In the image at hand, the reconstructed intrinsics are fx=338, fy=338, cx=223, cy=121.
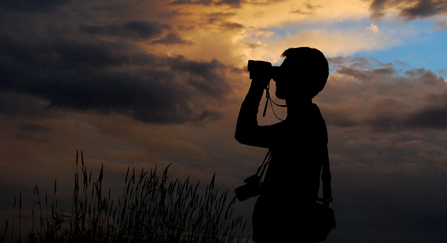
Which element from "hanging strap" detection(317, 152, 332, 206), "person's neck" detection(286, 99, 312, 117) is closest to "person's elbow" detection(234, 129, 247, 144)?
"person's neck" detection(286, 99, 312, 117)

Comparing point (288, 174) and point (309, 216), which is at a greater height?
point (288, 174)

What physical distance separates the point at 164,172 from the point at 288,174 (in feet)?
9.35

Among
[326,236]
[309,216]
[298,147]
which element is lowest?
[326,236]

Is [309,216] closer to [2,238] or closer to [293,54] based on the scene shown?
[293,54]

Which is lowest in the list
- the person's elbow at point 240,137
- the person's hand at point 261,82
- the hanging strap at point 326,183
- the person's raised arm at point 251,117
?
the hanging strap at point 326,183

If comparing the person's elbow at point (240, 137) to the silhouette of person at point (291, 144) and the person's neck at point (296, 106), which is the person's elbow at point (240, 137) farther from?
the person's neck at point (296, 106)

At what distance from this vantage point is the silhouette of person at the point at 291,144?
85.4 inches

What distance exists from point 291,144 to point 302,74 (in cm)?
55

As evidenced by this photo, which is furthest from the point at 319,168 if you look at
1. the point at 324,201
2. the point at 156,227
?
the point at 156,227

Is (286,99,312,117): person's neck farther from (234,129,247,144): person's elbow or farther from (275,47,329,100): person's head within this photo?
(234,129,247,144): person's elbow

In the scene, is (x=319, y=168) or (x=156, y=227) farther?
(x=156, y=227)

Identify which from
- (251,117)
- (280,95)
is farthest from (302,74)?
(251,117)

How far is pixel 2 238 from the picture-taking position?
450 cm

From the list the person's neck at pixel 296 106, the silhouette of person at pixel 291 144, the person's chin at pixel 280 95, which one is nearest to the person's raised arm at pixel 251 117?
the silhouette of person at pixel 291 144
